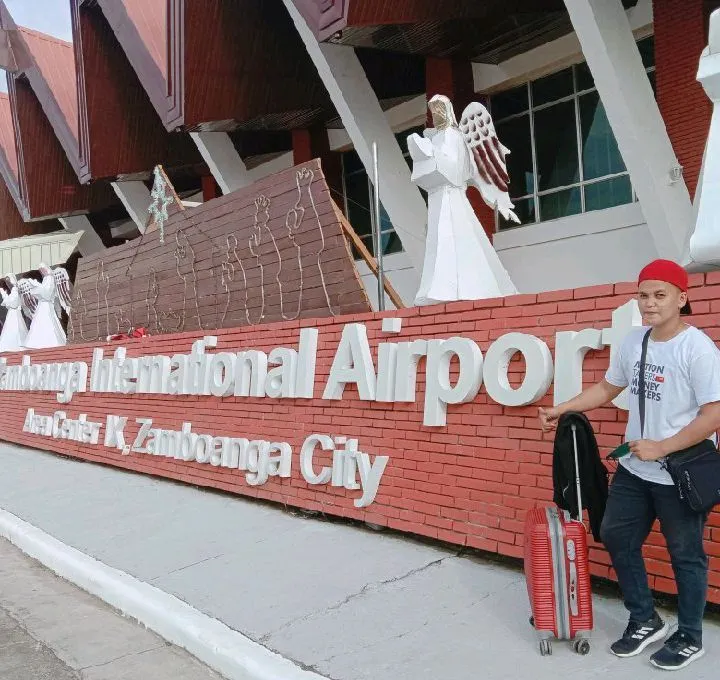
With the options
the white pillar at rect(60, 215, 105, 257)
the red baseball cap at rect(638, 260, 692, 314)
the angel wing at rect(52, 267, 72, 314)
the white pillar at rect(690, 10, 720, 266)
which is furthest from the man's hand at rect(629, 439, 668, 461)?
the white pillar at rect(60, 215, 105, 257)

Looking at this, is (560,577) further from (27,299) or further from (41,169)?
(41,169)

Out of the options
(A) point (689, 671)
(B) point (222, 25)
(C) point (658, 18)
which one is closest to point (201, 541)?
(A) point (689, 671)

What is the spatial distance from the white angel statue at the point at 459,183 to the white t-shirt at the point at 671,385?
2.87 metres

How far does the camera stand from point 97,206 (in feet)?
74.3

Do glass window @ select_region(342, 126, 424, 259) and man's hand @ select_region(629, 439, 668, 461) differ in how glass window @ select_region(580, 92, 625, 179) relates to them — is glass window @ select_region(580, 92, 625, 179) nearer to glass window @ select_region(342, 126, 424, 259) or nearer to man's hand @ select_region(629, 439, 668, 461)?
glass window @ select_region(342, 126, 424, 259)

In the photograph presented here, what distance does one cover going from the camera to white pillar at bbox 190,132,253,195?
15.4 m

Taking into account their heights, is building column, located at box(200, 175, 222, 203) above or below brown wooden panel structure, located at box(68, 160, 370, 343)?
above

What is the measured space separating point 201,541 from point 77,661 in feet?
6.93

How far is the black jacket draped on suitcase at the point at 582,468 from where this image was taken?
3461 mm

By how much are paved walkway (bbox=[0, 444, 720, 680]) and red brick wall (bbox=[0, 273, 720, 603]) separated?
0.21 meters

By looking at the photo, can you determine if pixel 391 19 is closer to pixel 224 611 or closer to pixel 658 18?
pixel 658 18

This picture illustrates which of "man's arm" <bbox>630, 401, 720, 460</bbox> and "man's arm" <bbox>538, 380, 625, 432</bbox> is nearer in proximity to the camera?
"man's arm" <bbox>630, 401, 720, 460</bbox>

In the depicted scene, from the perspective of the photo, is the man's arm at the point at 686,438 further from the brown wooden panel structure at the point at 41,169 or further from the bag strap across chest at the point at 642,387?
the brown wooden panel structure at the point at 41,169

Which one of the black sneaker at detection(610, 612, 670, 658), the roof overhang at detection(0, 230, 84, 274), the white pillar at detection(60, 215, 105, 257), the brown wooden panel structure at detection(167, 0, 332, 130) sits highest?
the brown wooden panel structure at detection(167, 0, 332, 130)
